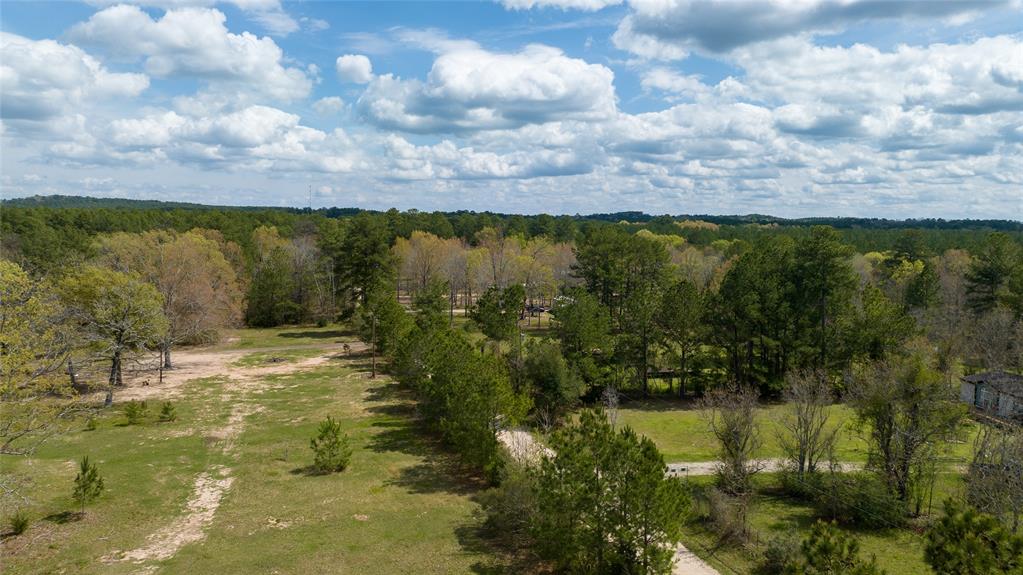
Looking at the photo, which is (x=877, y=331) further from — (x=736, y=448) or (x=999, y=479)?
(x=999, y=479)

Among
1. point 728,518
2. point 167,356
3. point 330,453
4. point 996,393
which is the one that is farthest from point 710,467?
point 167,356

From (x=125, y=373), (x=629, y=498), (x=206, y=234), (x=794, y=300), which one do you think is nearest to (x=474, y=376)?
(x=629, y=498)

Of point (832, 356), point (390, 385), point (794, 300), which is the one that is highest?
point (794, 300)

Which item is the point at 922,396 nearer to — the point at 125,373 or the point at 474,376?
the point at 474,376

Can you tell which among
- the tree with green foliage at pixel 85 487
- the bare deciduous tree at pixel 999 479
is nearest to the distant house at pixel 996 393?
the bare deciduous tree at pixel 999 479

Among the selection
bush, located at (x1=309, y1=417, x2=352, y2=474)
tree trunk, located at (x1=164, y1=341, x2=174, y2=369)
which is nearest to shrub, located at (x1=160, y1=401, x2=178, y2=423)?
bush, located at (x1=309, y1=417, x2=352, y2=474)
